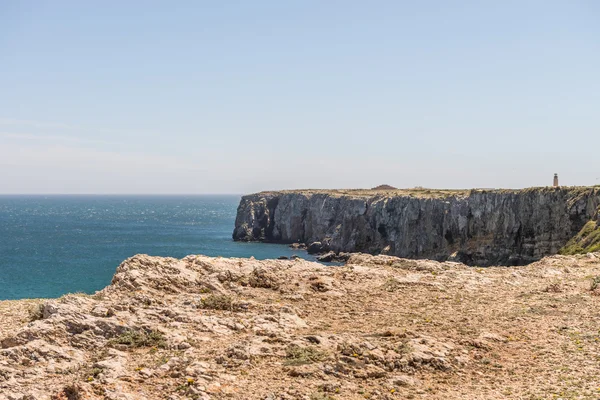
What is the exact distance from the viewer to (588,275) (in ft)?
94.6

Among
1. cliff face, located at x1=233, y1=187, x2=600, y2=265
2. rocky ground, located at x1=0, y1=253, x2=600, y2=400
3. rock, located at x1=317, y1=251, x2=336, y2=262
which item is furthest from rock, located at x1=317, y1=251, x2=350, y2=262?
rocky ground, located at x1=0, y1=253, x2=600, y2=400

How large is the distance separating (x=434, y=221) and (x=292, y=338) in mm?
90414

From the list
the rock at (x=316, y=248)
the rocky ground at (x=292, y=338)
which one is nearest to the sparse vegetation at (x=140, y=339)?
the rocky ground at (x=292, y=338)

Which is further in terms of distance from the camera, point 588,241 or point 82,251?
point 82,251

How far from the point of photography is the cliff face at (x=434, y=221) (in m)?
74.9

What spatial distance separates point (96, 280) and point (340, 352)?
239ft

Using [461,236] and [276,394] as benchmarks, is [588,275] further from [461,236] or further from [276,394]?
[461,236]

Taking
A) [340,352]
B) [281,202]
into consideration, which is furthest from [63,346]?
[281,202]

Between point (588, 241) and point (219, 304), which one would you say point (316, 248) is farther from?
point (219, 304)

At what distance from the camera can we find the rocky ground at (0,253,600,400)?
14.1 m

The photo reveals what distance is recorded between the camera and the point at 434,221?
103062mm

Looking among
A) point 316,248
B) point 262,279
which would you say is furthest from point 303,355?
point 316,248

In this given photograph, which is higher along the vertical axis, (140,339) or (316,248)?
(140,339)

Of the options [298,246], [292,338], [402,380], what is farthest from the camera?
[298,246]
